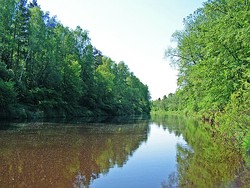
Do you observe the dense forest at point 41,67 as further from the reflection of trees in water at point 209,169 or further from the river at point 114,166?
the reflection of trees in water at point 209,169

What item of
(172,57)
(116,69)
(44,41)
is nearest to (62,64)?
(44,41)

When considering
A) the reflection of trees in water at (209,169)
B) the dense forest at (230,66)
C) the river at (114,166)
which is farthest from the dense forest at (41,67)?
the reflection of trees in water at (209,169)

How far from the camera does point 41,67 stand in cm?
4144

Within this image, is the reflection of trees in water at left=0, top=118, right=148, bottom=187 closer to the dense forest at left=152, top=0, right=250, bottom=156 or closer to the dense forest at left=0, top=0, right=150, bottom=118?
the dense forest at left=152, top=0, right=250, bottom=156

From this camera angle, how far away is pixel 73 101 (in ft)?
155

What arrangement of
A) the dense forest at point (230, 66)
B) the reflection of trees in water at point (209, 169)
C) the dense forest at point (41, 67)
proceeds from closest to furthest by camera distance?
the reflection of trees in water at point (209, 169) → the dense forest at point (230, 66) → the dense forest at point (41, 67)

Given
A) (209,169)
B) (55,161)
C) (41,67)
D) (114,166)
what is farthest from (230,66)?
(41,67)

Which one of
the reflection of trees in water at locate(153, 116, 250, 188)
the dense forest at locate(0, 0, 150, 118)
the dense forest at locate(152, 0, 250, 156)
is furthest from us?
the dense forest at locate(0, 0, 150, 118)

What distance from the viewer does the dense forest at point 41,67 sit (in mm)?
33375

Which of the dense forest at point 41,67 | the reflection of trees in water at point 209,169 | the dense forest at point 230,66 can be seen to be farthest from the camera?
the dense forest at point 41,67

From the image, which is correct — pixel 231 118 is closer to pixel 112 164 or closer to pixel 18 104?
pixel 112 164

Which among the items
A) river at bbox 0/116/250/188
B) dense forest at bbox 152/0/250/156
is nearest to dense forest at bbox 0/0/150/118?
river at bbox 0/116/250/188

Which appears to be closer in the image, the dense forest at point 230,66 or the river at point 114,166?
the river at point 114,166

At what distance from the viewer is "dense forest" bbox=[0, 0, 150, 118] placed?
109 feet
